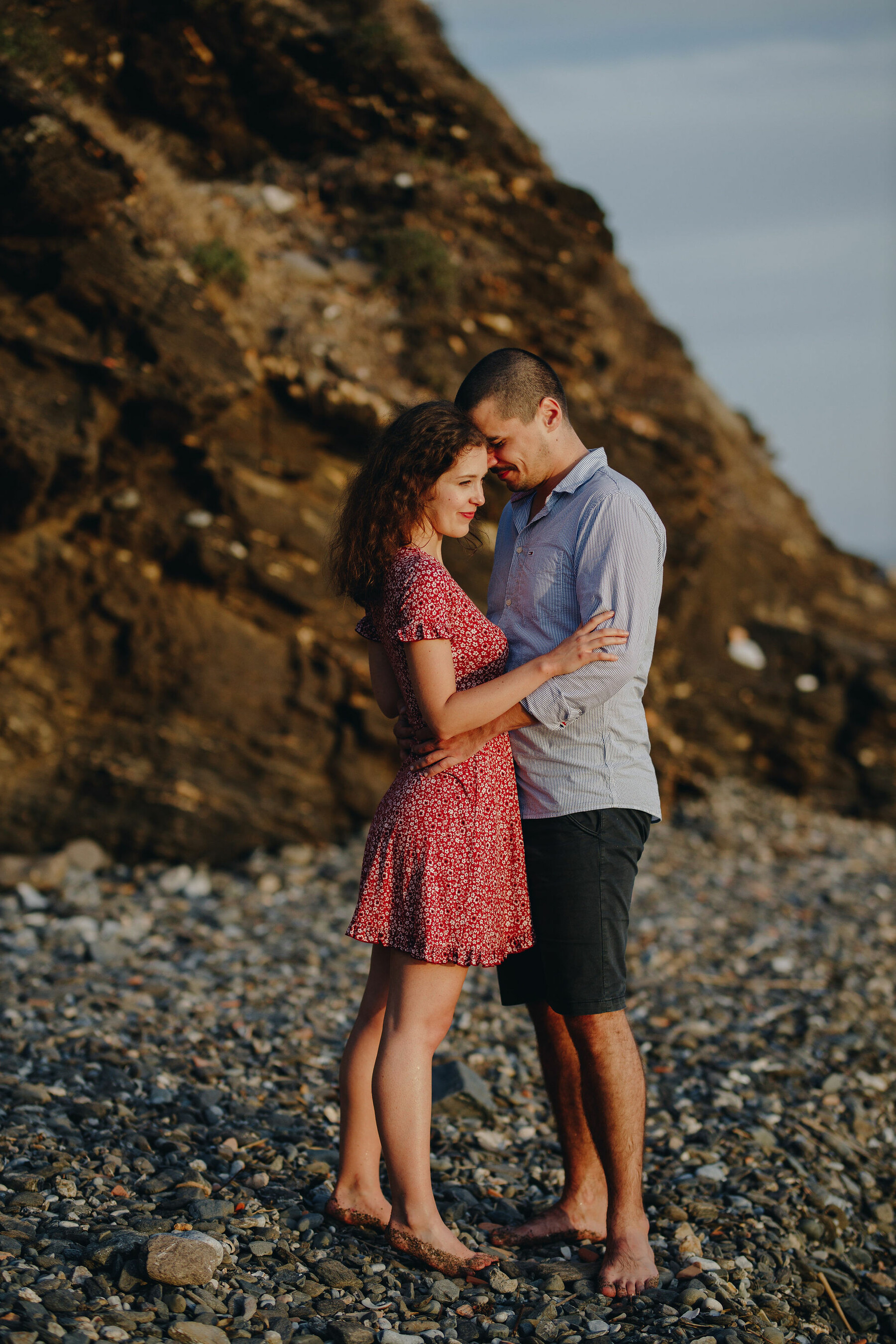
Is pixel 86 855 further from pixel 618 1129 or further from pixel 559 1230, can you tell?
pixel 618 1129

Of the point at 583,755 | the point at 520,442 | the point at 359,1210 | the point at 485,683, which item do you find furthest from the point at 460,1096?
the point at 520,442

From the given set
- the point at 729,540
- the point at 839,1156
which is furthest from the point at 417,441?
→ the point at 729,540

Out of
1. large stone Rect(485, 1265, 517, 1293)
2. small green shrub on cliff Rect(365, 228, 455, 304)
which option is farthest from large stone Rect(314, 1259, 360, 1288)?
small green shrub on cliff Rect(365, 228, 455, 304)

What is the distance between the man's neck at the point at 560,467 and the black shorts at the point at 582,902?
44.9 inches

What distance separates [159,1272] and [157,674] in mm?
6027

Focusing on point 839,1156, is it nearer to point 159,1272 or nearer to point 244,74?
point 159,1272

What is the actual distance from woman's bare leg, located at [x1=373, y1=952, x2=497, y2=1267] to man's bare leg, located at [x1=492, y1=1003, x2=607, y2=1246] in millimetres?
468

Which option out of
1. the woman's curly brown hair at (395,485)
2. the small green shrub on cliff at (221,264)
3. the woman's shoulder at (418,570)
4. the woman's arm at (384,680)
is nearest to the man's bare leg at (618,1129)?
the woman's arm at (384,680)

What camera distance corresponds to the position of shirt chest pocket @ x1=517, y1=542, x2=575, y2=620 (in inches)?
144

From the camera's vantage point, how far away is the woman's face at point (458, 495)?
351 centimetres

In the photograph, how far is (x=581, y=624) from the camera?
12.0 feet

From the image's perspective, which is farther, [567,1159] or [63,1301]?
[567,1159]

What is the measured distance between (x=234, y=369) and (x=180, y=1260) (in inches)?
267

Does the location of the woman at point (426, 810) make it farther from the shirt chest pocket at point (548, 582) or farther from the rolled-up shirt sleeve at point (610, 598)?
the shirt chest pocket at point (548, 582)
